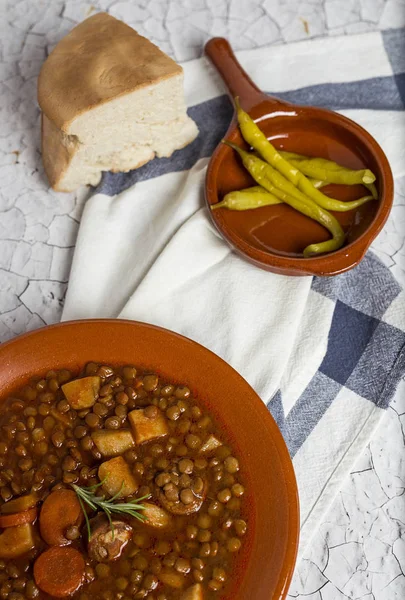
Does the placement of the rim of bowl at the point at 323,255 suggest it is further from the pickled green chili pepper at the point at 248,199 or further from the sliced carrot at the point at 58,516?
the sliced carrot at the point at 58,516

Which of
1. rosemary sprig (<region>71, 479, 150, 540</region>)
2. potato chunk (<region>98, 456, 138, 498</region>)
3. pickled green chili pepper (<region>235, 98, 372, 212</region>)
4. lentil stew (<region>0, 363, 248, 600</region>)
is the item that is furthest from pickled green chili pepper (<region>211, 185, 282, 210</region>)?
rosemary sprig (<region>71, 479, 150, 540</region>)

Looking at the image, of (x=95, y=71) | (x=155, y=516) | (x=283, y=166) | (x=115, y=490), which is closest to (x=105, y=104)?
(x=95, y=71)

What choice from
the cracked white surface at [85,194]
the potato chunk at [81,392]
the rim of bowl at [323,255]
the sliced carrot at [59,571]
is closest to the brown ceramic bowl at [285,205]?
the rim of bowl at [323,255]

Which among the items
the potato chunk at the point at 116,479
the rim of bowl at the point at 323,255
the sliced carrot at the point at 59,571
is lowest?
the sliced carrot at the point at 59,571

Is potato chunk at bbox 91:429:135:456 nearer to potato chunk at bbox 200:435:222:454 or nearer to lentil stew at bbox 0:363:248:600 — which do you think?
lentil stew at bbox 0:363:248:600

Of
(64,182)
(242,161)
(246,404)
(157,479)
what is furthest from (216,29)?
(157,479)

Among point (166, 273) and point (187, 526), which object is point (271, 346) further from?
point (187, 526)

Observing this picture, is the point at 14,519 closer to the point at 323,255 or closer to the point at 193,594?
the point at 193,594
